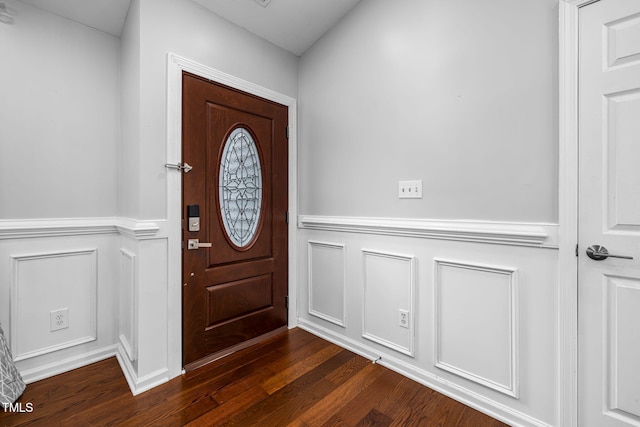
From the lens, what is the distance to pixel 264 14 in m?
2.24

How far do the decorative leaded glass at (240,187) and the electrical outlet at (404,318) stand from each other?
1.26 metres

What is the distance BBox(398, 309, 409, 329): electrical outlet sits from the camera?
6.46 feet

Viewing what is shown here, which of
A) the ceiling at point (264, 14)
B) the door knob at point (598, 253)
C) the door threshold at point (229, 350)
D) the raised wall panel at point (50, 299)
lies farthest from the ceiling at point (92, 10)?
the door knob at point (598, 253)

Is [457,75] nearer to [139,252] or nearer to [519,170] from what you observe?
[519,170]

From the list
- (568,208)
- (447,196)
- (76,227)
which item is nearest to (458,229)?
(447,196)

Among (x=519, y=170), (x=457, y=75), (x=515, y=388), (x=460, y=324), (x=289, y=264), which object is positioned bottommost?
(x=515, y=388)

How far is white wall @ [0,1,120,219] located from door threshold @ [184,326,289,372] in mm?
1270

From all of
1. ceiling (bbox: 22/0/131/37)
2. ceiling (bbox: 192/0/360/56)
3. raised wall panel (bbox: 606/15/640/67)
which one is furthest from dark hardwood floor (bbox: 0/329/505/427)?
ceiling (bbox: 192/0/360/56)

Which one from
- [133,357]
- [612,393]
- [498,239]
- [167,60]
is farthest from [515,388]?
[167,60]

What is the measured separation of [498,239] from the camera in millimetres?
1573

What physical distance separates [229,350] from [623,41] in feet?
9.21

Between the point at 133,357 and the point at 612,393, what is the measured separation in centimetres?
251

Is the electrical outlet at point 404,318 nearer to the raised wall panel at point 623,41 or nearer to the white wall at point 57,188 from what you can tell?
the raised wall panel at point 623,41

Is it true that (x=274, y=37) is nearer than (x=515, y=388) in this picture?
No
